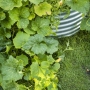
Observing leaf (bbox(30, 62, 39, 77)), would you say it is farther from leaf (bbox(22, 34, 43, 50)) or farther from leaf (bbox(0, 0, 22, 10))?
leaf (bbox(0, 0, 22, 10))

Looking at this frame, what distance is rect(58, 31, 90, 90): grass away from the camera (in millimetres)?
2301

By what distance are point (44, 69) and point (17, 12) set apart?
18.9 inches

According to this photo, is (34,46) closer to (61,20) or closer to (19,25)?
(19,25)

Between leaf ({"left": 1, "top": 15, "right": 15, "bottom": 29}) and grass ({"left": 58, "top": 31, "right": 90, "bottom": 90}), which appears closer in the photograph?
leaf ({"left": 1, "top": 15, "right": 15, "bottom": 29})

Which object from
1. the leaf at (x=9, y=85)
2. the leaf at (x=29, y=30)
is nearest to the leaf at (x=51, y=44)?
the leaf at (x=29, y=30)

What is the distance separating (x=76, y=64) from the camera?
96.0 inches

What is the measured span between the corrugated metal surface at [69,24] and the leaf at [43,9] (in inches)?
9.2

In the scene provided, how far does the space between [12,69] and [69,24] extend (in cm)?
71

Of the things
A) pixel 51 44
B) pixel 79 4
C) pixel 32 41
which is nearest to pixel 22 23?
pixel 32 41

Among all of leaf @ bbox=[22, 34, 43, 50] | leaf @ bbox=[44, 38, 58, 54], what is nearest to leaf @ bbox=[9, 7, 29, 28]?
leaf @ bbox=[22, 34, 43, 50]

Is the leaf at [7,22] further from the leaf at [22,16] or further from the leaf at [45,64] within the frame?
the leaf at [45,64]

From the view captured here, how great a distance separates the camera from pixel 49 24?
2131mm

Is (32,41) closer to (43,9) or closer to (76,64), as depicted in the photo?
(43,9)

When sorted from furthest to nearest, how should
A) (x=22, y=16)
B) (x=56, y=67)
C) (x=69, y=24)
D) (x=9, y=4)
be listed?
(x=69, y=24), (x=56, y=67), (x=22, y=16), (x=9, y=4)
